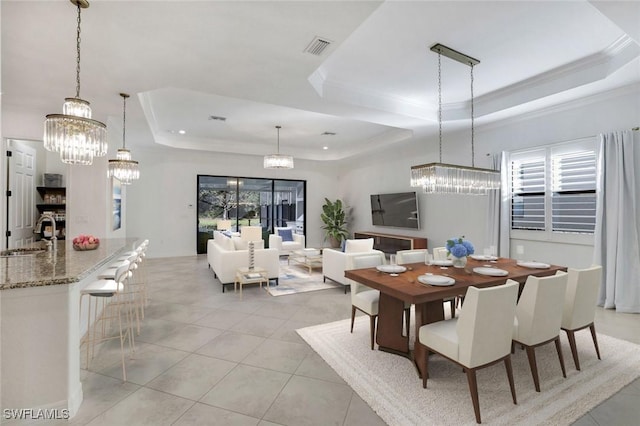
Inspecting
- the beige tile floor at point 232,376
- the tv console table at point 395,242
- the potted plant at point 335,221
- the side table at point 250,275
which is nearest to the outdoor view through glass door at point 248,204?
the potted plant at point 335,221

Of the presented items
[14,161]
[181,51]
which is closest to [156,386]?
[181,51]

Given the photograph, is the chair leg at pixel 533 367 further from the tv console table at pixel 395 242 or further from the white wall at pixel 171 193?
the white wall at pixel 171 193

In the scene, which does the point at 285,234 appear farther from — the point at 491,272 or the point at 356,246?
the point at 491,272

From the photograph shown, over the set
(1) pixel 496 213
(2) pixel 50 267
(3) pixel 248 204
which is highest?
(3) pixel 248 204

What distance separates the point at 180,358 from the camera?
2795mm

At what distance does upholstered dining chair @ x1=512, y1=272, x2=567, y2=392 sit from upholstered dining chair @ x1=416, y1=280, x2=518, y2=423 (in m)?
0.29

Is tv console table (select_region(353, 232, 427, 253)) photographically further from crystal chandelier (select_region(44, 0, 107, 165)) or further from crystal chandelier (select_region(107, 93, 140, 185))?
crystal chandelier (select_region(44, 0, 107, 165))

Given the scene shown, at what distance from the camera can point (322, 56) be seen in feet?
9.68

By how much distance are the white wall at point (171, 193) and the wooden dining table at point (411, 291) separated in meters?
6.79

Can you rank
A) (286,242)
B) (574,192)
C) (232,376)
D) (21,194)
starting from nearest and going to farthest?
(232,376)
(574,192)
(21,194)
(286,242)

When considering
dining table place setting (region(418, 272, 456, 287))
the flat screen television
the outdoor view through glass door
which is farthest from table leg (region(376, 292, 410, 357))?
the outdoor view through glass door

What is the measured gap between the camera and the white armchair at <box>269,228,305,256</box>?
7.47 metres

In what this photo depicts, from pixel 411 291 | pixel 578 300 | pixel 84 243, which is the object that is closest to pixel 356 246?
pixel 411 291

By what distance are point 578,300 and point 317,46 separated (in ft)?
10.8
